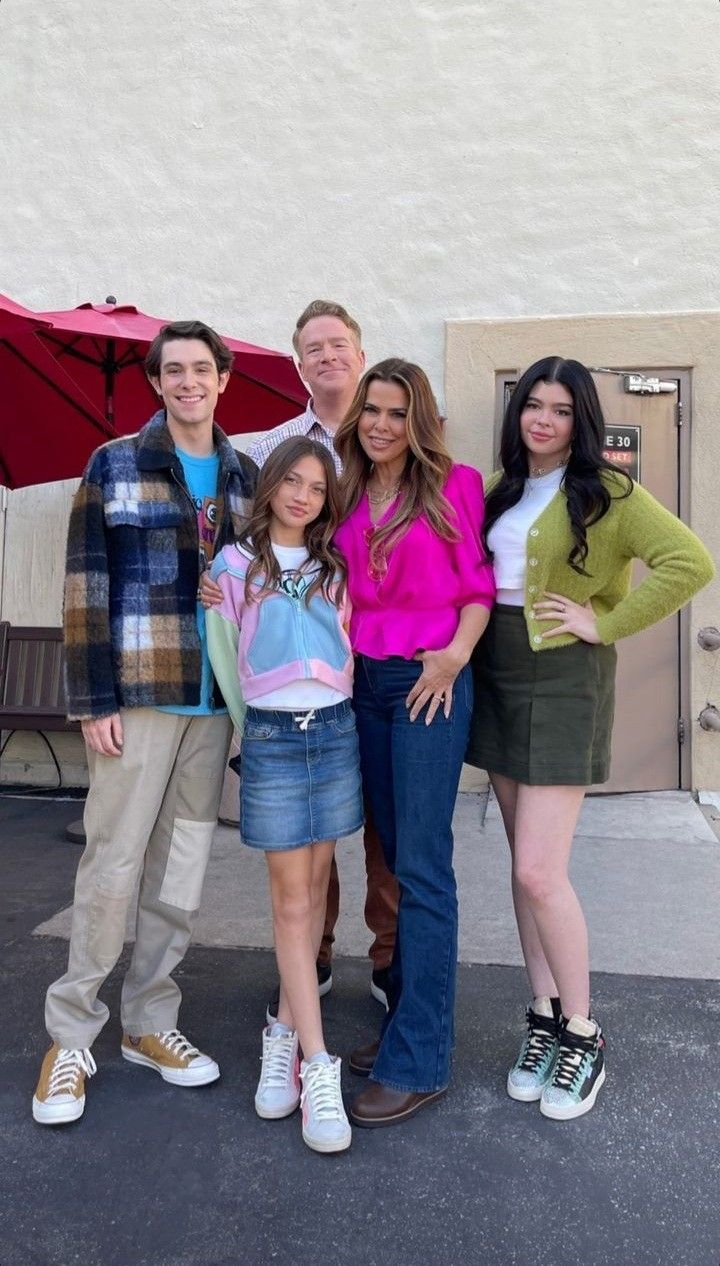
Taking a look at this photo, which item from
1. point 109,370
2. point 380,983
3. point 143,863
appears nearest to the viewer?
point 143,863

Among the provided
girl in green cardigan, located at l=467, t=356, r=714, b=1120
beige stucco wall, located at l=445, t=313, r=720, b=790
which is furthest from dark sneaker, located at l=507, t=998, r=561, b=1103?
beige stucco wall, located at l=445, t=313, r=720, b=790

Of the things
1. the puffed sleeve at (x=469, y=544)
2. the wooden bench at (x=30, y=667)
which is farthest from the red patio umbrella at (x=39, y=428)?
the puffed sleeve at (x=469, y=544)

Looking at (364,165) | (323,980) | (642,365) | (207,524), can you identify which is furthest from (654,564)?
(364,165)

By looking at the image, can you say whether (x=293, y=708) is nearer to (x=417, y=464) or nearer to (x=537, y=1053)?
(x=417, y=464)

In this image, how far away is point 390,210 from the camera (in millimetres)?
5793

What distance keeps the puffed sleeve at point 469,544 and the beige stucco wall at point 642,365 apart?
10.2 feet

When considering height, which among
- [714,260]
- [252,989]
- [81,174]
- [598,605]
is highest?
[81,174]

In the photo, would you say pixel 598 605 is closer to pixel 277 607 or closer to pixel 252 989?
pixel 277 607

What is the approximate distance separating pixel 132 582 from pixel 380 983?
151 centimetres

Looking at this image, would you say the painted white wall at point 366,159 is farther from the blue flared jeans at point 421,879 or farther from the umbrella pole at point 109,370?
the blue flared jeans at point 421,879

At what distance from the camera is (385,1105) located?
2436 millimetres

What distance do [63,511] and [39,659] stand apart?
37.5 inches

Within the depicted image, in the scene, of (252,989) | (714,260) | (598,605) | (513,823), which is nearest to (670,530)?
(598,605)

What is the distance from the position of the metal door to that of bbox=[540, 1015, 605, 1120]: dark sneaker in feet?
9.83
